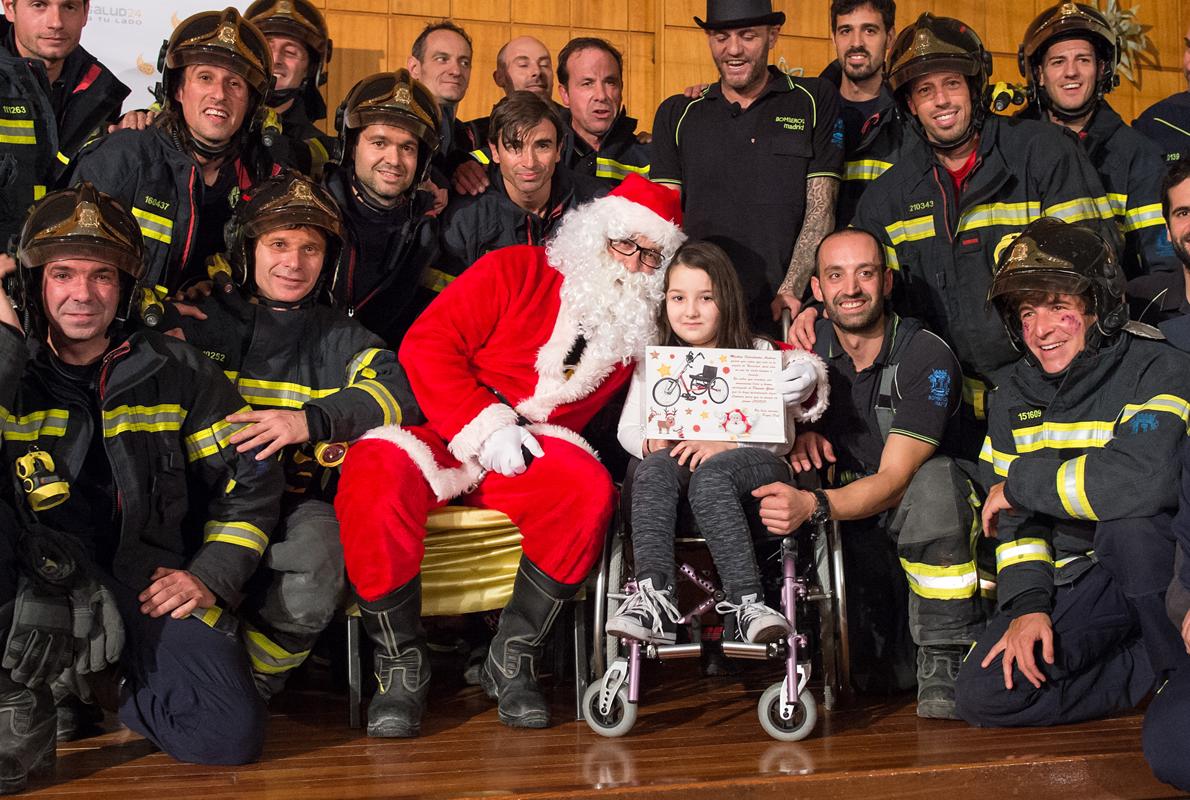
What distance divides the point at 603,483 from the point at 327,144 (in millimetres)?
2063

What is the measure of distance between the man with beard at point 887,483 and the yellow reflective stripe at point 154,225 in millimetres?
2116

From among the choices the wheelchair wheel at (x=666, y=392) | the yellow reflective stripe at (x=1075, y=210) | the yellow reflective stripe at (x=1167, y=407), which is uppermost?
the yellow reflective stripe at (x=1075, y=210)

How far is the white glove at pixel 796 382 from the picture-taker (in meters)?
3.86

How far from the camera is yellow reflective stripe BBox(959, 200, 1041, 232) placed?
4492 mm

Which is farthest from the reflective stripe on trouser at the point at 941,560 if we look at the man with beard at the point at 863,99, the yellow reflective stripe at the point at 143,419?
the yellow reflective stripe at the point at 143,419

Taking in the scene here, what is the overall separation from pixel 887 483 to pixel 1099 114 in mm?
1977

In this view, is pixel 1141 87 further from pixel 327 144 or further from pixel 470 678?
pixel 470 678

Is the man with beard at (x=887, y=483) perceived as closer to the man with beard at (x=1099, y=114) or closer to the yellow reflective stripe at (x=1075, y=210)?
the yellow reflective stripe at (x=1075, y=210)

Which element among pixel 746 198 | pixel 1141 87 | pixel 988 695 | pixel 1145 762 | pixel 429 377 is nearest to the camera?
pixel 1145 762

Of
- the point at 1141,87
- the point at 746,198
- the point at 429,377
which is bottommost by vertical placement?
the point at 429,377

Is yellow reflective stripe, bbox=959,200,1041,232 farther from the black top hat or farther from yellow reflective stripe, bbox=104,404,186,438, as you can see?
yellow reflective stripe, bbox=104,404,186,438

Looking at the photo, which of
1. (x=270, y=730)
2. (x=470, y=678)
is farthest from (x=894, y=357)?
(x=270, y=730)

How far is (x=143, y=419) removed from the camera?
350 centimetres

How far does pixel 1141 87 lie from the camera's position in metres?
9.22
